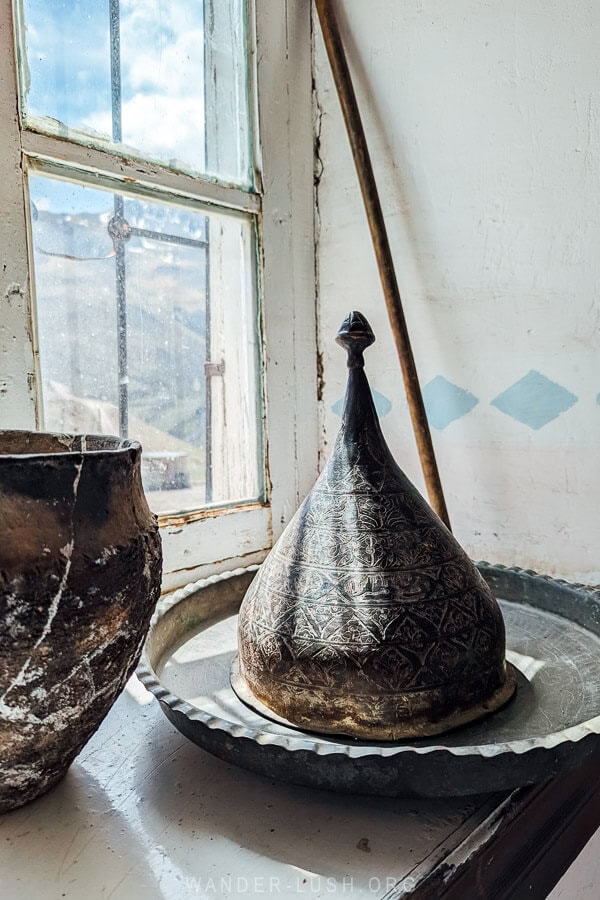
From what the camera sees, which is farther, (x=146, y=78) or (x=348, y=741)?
(x=146, y=78)

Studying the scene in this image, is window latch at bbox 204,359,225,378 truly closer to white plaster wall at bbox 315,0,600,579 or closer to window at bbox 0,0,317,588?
window at bbox 0,0,317,588

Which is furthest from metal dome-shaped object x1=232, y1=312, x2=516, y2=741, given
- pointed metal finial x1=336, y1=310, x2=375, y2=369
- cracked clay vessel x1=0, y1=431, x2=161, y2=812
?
cracked clay vessel x1=0, y1=431, x2=161, y2=812

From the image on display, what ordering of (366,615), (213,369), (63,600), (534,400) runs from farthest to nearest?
(213,369)
(534,400)
(366,615)
(63,600)

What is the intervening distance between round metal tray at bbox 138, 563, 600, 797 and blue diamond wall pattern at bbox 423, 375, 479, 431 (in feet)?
0.95

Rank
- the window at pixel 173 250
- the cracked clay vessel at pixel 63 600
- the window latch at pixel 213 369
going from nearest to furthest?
the cracked clay vessel at pixel 63 600 → the window at pixel 173 250 → the window latch at pixel 213 369

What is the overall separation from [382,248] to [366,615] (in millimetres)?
693

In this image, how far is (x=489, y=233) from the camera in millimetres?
968

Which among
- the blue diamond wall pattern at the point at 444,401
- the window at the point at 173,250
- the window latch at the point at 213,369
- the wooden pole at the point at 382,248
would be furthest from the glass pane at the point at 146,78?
the blue diamond wall pattern at the point at 444,401

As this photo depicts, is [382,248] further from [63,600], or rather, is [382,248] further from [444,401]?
[63,600]

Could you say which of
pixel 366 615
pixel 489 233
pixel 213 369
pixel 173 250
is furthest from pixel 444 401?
pixel 366 615

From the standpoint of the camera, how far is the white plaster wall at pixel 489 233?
0.89m

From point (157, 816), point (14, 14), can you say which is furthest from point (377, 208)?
point (157, 816)

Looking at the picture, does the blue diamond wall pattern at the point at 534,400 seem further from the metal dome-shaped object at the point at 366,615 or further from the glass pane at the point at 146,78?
the glass pane at the point at 146,78

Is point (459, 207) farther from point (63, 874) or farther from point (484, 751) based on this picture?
point (63, 874)
